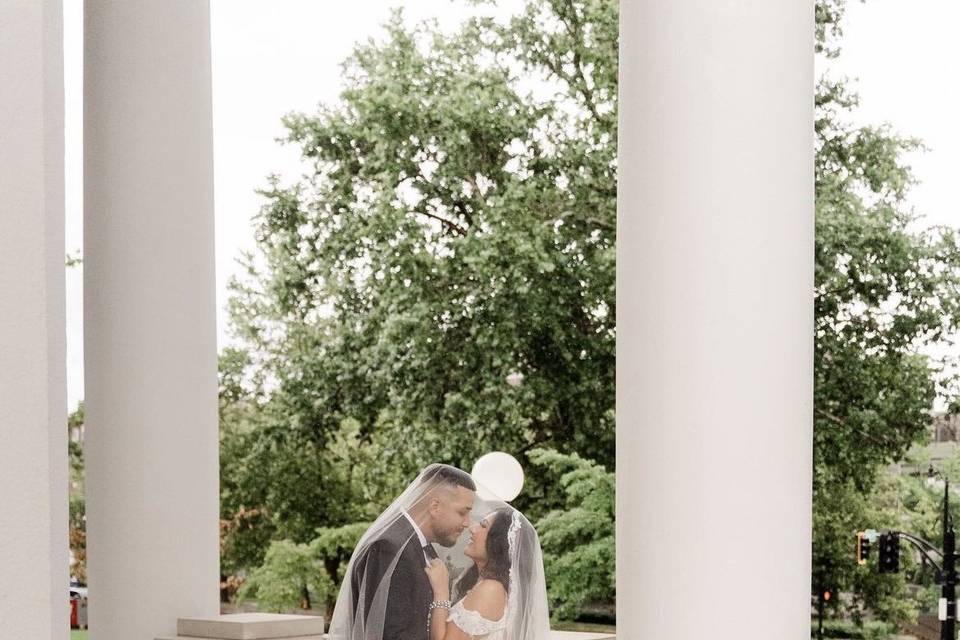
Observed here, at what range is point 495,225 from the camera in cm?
10394

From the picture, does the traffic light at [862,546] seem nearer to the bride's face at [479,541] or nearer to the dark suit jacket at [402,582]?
the bride's face at [479,541]

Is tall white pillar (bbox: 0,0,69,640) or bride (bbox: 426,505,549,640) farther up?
tall white pillar (bbox: 0,0,69,640)

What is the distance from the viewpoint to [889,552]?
9581cm

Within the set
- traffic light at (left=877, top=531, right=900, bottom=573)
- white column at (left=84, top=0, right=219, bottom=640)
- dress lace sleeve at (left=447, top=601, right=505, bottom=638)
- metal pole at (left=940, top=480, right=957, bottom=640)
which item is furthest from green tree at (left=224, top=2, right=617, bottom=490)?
dress lace sleeve at (left=447, top=601, right=505, bottom=638)

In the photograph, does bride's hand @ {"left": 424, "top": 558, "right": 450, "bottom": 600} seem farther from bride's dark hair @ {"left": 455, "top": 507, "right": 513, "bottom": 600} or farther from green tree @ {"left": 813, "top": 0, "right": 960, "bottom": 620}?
green tree @ {"left": 813, "top": 0, "right": 960, "bottom": 620}

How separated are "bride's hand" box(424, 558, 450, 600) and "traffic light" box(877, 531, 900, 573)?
76.0 m

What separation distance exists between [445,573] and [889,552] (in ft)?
255

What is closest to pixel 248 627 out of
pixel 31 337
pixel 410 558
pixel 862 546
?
pixel 410 558

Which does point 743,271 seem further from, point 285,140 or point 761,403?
point 285,140

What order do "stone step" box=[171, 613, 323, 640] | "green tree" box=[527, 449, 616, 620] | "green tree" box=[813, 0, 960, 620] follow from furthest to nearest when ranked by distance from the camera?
"green tree" box=[813, 0, 960, 620] < "green tree" box=[527, 449, 616, 620] < "stone step" box=[171, 613, 323, 640]

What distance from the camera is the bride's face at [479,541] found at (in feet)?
80.6

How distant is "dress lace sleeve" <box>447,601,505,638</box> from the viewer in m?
23.9

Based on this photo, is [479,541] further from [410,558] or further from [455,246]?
[455,246]

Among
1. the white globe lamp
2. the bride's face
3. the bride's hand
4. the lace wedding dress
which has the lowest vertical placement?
the lace wedding dress
